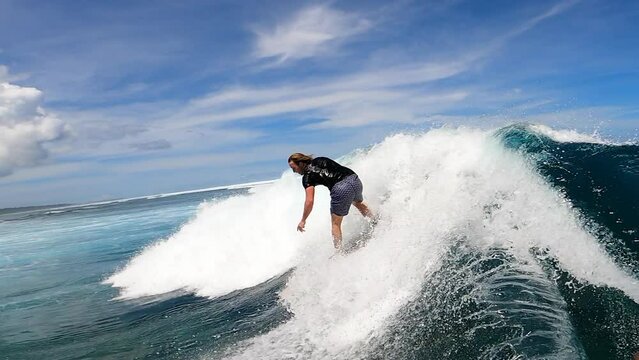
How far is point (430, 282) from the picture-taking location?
572cm

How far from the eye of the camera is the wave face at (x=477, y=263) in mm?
4793

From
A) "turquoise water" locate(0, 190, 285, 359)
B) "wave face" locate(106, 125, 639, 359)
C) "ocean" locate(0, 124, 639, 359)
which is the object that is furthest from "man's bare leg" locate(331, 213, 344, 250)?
"turquoise water" locate(0, 190, 285, 359)

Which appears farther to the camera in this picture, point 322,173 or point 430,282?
point 322,173

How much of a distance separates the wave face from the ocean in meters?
0.02

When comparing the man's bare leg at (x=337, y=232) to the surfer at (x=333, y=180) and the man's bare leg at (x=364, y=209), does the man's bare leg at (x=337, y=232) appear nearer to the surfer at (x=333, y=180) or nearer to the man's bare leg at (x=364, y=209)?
the surfer at (x=333, y=180)

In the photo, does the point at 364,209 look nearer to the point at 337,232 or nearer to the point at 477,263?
the point at 337,232

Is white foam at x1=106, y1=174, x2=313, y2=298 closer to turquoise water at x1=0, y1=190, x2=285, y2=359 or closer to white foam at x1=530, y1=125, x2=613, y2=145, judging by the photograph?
turquoise water at x1=0, y1=190, x2=285, y2=359

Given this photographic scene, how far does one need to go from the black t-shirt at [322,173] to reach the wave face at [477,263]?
1.07 meters

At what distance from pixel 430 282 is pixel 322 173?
2639mm

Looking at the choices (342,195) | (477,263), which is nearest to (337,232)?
(342,195)

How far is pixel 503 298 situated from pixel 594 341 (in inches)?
36.9

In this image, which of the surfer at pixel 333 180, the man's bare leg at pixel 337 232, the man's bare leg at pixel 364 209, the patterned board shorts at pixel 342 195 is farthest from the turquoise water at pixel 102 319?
the man's bare leg at pixel 364 209

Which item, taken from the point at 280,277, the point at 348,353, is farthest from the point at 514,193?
the point at 280,277

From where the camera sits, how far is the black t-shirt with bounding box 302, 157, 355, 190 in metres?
7.57
